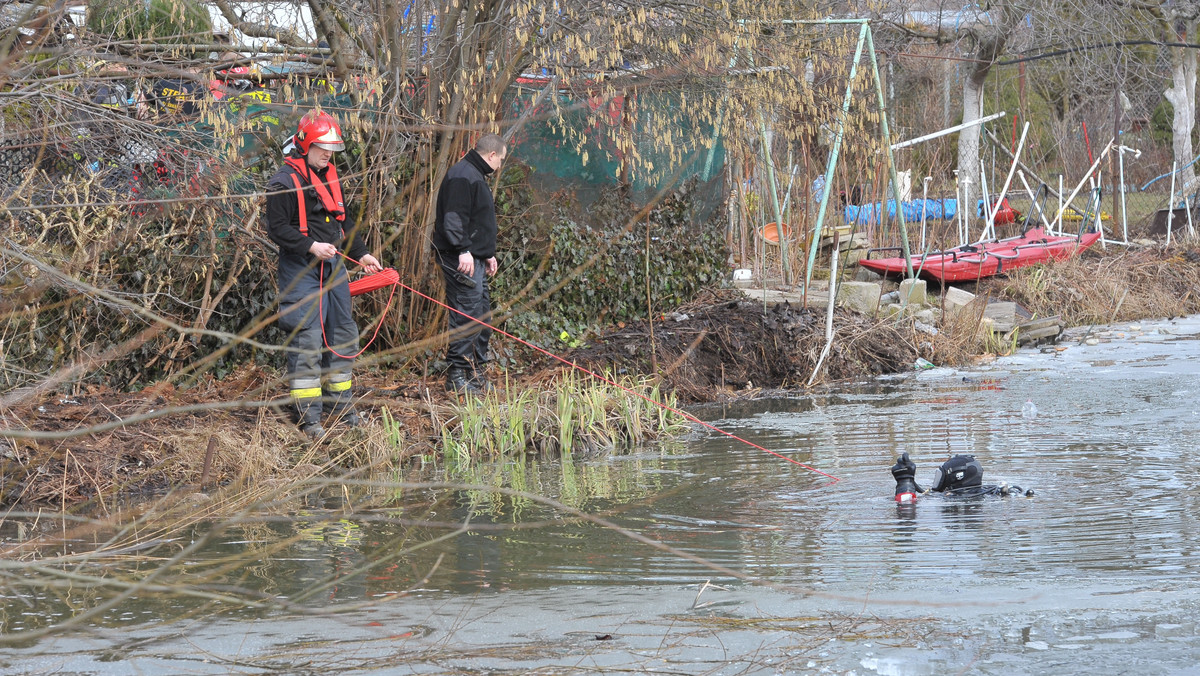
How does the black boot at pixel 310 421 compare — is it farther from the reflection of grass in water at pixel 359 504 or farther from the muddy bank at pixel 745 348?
the muddy bank at pixel 745 348

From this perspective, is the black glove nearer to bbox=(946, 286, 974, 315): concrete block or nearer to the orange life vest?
the orange life vest

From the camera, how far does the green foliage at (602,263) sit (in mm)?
10312

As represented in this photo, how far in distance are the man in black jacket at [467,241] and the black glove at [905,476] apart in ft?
10.9

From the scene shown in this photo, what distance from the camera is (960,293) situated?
1297cm

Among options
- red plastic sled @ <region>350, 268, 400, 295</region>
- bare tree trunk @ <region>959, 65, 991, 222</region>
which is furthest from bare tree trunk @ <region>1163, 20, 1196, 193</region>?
red plastic sled @ <region>350, 268, 400, 295</region>

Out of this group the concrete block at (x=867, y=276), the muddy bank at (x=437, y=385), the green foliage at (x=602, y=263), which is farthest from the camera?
the concrete block at (x=867, y=276)

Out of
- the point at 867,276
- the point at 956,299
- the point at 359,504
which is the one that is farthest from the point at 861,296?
the point at 359,504

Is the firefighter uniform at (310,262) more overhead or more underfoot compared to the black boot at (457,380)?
more overhead

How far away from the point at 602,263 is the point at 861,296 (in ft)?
9.51

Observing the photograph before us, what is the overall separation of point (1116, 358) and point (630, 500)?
689 cm

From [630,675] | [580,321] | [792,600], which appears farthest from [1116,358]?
[630,675]

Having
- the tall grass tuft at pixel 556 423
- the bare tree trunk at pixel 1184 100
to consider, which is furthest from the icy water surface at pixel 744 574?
the bare tree trunk at pixel 1184 100

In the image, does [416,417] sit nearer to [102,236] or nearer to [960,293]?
[102,236]

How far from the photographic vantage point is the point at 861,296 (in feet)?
40.0
